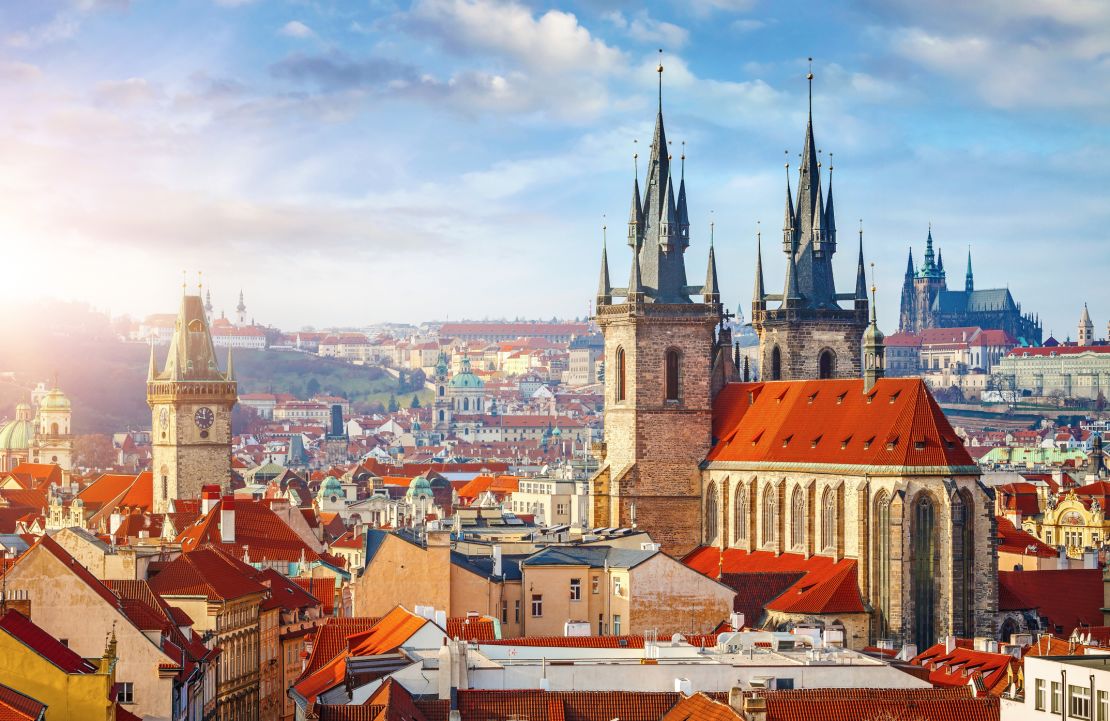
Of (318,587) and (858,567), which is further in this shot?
(318,587)

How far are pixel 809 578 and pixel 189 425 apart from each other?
56867mm

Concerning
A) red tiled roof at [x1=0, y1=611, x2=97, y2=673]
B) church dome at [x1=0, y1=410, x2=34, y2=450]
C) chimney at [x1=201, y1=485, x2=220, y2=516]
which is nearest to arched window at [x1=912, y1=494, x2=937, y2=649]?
chimney at [x1=201, y1=485, x2=220, y2=516]

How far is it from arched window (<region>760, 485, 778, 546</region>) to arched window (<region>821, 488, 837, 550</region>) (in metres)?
3.85

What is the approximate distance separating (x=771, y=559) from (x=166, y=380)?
178 ft

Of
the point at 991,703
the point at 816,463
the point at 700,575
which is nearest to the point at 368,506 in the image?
the point at 816,463

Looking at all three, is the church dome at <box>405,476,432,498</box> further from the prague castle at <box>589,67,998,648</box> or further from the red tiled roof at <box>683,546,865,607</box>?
the red tiled roof at <box>683,546,865,607</box>

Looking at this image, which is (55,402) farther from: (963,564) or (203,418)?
(963,564)

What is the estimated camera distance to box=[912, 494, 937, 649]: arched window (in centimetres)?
8225

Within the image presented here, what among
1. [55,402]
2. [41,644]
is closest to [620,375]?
[41,644]

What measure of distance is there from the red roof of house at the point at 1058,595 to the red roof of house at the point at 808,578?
5760 mm

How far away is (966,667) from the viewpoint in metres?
60.0

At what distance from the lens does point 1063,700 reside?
4000cm

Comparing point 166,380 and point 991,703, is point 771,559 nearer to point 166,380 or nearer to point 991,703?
point 991,703

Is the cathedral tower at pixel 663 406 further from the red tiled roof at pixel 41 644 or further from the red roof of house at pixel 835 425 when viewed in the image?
the red tiled roof at pixel 41 644
